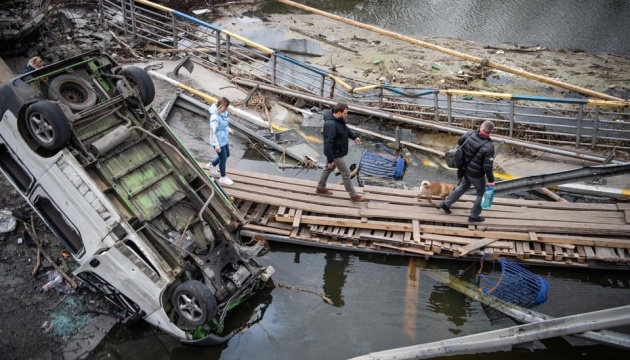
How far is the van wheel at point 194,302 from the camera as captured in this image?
568 centimetres

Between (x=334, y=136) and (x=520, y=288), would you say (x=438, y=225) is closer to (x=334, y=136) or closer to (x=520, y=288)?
(x=520, y=288)

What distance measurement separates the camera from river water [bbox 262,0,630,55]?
16.6m

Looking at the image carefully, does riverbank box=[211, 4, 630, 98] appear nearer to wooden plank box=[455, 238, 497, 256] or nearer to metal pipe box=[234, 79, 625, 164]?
metal pipe box=[234, 79, 625, 164]

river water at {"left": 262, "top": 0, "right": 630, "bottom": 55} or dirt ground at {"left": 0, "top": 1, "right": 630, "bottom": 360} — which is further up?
river water at {"left": 262, "top": 0, "right": 630, "bottom": 55}

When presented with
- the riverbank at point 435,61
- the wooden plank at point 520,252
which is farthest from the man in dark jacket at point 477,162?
the riverbank at point 435,61

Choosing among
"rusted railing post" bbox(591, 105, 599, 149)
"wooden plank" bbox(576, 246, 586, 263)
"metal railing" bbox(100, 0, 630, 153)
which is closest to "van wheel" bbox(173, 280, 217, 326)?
"wooden plank" bbox(576, 246, 586, 263)

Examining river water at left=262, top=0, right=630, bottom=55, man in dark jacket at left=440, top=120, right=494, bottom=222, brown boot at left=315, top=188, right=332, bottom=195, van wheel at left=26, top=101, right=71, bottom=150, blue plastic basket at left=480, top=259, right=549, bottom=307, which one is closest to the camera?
van wheel at left=26, top=101, right=71, bottom=150

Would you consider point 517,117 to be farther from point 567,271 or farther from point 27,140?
point 27,140

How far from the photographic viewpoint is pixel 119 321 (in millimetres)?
6523

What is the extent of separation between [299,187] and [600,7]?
17079 mm

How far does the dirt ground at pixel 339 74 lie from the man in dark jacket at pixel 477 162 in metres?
5.59

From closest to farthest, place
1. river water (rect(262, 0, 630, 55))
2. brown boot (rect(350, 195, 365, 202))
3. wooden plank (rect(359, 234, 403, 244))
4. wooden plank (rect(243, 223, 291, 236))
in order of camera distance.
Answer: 1. wooden plank (rect(359, 234, 403, 244))
2. wooden plank (rect(243, 223, 291, 236))
3. brown boot (rect(350, 195, 365, 202))
4. river water (rect(262, 0, 630, 55))

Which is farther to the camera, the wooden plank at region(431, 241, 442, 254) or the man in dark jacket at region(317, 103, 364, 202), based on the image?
the wooden plank at region(431, 241, 442, 254)

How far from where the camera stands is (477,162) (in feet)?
22.9
